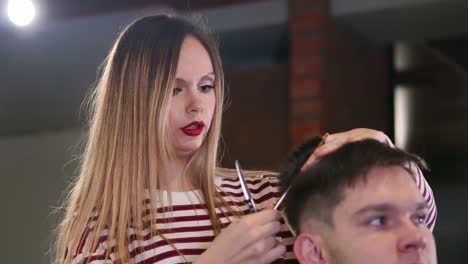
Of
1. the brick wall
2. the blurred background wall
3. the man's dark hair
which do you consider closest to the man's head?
the man's dark hair

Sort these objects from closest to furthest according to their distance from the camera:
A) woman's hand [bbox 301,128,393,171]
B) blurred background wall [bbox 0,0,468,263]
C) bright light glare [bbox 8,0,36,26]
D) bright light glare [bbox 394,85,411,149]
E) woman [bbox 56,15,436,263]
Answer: woman's hand [bbox 301,128,393,171], woman [bbox 56,15,436,263], blurred background wall [bbox 0,0,468,263], bright light glare [bbox 394,85,411,149], bright light glare [bbox 8,0,36,26]

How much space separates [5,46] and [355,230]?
3.59 m

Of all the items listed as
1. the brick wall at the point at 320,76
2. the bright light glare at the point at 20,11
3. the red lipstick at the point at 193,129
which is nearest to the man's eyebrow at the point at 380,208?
the red lipstick at the point at 193,129

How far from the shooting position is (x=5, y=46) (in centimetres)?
424

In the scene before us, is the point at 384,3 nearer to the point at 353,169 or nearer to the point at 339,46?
the point at 339,46

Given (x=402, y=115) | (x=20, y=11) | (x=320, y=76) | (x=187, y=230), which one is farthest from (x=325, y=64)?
(x=187, y=230)

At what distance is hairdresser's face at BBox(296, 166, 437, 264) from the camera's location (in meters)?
1.04

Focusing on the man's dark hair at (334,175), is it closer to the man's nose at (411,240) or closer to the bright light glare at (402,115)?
the man's nose at (411,240)

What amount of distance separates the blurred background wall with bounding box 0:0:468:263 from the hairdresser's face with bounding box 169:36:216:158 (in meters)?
1.57

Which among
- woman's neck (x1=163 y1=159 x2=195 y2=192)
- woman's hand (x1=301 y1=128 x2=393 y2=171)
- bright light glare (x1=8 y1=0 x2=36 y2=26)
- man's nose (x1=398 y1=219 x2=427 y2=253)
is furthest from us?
bright light glare (x1=8 y1=0 x2=36 y2=26)

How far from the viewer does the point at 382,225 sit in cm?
107

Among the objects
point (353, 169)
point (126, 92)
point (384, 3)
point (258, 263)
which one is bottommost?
point (258, 263)

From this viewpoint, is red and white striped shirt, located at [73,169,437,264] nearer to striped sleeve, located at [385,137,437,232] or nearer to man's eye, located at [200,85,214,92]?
striped sleeve, located at [385,137,437,232]

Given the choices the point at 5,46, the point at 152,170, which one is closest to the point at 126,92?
the point at 152,170
